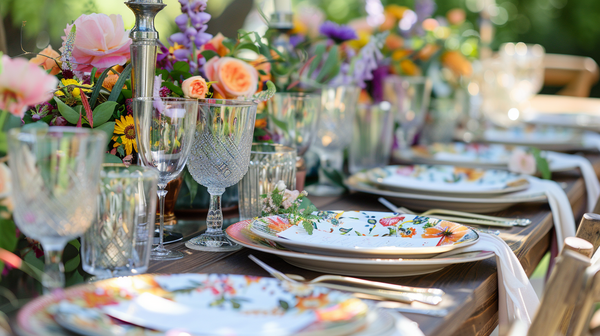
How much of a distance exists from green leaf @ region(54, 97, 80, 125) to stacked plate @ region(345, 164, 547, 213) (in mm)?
618

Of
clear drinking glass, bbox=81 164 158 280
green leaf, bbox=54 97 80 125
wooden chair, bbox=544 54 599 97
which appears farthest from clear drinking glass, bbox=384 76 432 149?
wooden chair, bbox=544 54 599 97

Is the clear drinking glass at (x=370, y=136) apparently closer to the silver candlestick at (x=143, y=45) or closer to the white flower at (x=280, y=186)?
the white flower at (x=280, y=186)

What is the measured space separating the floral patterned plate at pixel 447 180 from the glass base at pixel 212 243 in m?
0.47

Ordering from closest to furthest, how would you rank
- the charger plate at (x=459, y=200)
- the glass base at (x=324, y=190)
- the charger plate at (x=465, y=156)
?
1. the charger plate at (x=459, y=200)
2. the glass base at (x=324, y=190)
3. the charger plate at (x=465, y=156)

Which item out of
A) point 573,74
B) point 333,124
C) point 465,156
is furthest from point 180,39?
point 573,74

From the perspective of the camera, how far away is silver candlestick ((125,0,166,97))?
812 millimetres

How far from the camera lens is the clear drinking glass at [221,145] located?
797mm

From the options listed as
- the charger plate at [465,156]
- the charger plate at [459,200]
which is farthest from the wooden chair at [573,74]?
the charger plate at [459,200]

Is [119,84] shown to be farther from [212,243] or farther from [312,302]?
[312,302]

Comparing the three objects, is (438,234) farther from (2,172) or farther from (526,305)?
(2,172)

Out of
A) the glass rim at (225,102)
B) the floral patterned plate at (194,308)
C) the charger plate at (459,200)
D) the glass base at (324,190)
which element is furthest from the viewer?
the glass base at (324,190)

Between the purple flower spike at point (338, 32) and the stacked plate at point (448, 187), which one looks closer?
the stacked plate at point (448, 187)

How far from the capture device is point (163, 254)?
2.57 feet

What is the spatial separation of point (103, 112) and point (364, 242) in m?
0.41
